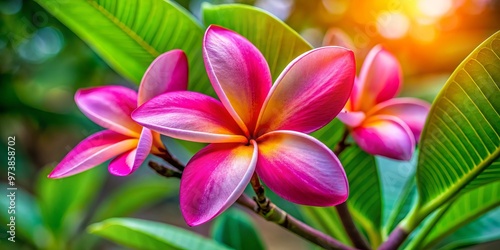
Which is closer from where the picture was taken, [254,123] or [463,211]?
[254,123]

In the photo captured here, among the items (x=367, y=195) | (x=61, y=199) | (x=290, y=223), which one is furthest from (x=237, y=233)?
(x=61, y=199)

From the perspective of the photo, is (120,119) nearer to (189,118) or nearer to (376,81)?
(189,118)

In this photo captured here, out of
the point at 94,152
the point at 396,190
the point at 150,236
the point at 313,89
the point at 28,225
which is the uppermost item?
the point at 313,89

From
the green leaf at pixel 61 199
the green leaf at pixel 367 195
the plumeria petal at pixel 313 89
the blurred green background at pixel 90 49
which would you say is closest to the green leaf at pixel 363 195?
the green leaf at pixel 367 195

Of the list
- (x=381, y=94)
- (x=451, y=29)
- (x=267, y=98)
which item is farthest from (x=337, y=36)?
(x=451, y=29)

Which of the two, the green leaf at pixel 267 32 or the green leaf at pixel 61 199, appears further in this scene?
the green leaf at pixel 61 199

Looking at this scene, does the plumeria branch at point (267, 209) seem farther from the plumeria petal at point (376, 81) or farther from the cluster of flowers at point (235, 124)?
the plumeria petal at point (376, 81)

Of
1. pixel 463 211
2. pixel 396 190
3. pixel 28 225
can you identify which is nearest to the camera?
pixel 463 211

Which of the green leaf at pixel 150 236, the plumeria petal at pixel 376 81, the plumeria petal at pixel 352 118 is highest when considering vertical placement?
the plumeria petal at pixel 376 81
